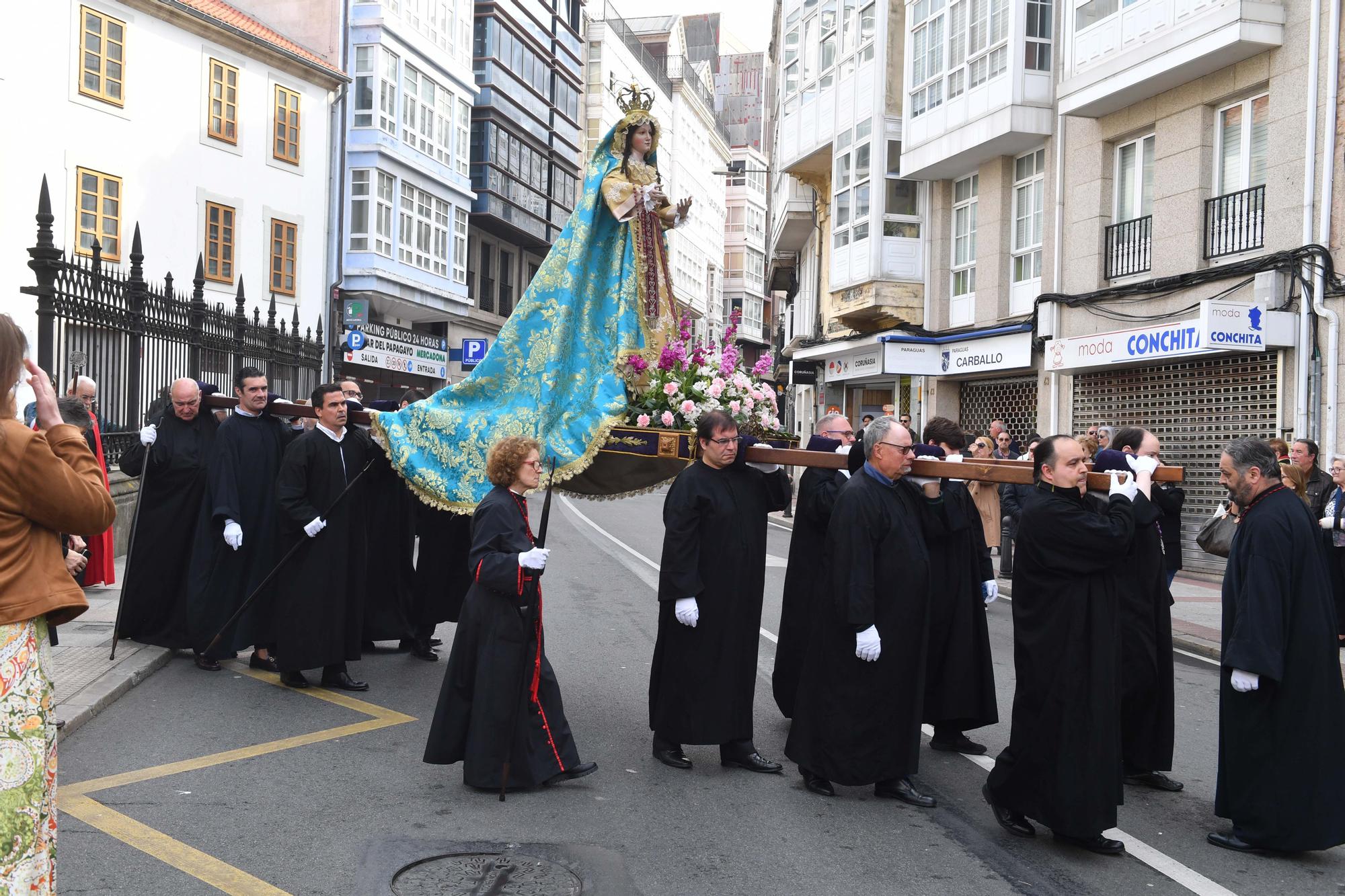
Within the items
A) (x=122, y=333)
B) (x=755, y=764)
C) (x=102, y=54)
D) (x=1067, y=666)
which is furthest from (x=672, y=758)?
(x=102, y=54)

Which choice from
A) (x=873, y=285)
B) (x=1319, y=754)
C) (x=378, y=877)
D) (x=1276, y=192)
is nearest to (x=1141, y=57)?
(x=1276, y=192)

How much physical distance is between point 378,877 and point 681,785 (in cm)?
193

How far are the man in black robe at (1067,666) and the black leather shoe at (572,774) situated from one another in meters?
2.01

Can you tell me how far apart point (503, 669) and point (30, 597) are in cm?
271

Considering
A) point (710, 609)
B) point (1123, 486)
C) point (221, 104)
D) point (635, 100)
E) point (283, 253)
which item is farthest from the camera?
point (283, 253)

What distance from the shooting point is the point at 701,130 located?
79375 mm

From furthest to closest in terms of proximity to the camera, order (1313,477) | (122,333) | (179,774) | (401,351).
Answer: (401,351)
(122,333)
(1313,477)
(179,774)

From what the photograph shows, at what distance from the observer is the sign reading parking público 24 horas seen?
3100 cm

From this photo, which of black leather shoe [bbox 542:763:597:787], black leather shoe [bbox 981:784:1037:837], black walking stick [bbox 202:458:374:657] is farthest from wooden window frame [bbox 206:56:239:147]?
black leather shoe [bbox 981:784:1037:837]

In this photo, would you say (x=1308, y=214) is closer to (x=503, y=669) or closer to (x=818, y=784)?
(x=818, y=784)

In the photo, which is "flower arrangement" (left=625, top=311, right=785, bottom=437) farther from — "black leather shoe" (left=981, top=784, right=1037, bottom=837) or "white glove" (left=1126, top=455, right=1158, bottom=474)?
"black leather shoe" (left=981, top=784, right=1037, bottom=837)

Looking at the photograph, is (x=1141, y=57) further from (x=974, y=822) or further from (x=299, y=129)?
(x=299, y=129)

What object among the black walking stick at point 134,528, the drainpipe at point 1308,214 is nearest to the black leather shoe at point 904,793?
the black walking stick at point 134,528

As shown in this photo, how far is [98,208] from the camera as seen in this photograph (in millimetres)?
23234
